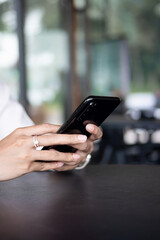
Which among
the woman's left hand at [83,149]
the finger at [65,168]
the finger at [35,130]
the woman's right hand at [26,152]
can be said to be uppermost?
the finger at [35,130]

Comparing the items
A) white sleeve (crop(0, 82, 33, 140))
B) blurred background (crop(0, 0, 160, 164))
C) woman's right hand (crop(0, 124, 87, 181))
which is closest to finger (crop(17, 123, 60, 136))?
woman's right hand (crop(0, 124, 87, 181))

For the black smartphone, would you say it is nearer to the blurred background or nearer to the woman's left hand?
the woman's left hand

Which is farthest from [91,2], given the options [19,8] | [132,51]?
[19,8]

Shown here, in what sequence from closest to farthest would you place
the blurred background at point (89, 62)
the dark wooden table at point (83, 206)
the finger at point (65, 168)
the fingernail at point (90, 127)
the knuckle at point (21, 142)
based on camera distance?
the dark wooden table at point (83, 206) → the knuckle at point (21, 142) → the fingernail at point (90, 127) → the finger at point (65, 168) → the blurred background at point (89, 62)

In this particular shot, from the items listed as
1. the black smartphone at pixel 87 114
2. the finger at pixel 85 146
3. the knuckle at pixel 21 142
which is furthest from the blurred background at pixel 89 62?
the knuckle at pixel 21 142

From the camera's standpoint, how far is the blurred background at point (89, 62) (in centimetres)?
389

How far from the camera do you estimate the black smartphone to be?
97cm

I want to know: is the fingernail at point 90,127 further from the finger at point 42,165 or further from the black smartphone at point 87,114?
the finger at point 42,165

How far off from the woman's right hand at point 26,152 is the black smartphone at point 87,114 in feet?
0.12

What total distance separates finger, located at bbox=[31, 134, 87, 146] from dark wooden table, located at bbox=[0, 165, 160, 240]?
12 centimetres

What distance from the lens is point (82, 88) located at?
739 centimetres

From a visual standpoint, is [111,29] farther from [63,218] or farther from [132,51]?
[63,218]

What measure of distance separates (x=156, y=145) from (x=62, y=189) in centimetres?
317

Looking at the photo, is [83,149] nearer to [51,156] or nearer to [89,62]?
[51,156]
